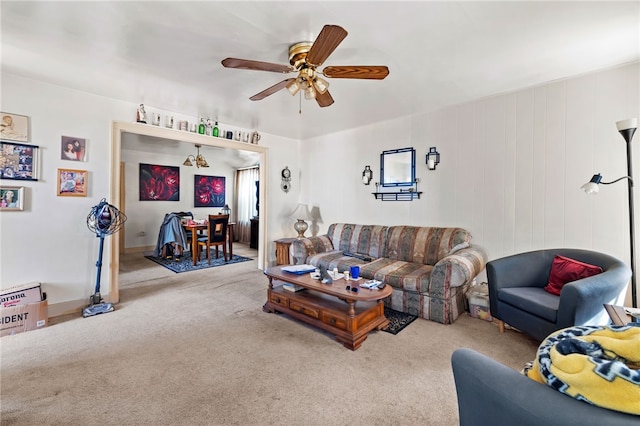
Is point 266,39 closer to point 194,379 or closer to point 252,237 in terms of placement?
point 194,379

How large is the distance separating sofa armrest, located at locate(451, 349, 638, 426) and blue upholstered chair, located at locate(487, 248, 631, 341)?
4.65ft

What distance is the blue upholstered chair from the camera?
182cm

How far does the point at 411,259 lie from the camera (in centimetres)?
355

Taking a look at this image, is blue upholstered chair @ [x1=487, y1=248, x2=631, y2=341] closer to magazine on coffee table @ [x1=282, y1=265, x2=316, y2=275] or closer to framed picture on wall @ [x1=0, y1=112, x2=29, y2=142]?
magazine on coffee table @ [x1=282, y1=265, x2=316, y2=275]

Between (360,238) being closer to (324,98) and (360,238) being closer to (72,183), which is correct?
(324,98)

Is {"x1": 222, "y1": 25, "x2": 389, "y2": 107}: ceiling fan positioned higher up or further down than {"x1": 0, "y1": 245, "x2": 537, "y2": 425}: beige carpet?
higher up

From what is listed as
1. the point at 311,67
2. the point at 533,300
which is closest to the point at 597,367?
the point at 533,300

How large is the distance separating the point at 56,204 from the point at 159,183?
Result: 3816mm

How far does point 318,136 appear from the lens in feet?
16.8

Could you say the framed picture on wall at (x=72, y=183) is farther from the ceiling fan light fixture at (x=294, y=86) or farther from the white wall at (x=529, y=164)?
the white wall at (x=529, y=164)

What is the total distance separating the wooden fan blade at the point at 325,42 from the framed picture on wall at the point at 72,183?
9.50 ft

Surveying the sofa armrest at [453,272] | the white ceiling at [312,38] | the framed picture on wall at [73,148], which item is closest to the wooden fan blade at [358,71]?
the white ceiling at [312,38]

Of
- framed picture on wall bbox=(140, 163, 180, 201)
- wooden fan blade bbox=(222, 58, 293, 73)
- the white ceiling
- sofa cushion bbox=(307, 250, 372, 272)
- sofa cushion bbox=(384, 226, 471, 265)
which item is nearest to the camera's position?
A: the white ceiling

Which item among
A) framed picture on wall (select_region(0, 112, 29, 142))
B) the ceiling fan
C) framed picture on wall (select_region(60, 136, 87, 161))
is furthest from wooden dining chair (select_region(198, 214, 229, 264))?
the ceiling fan
